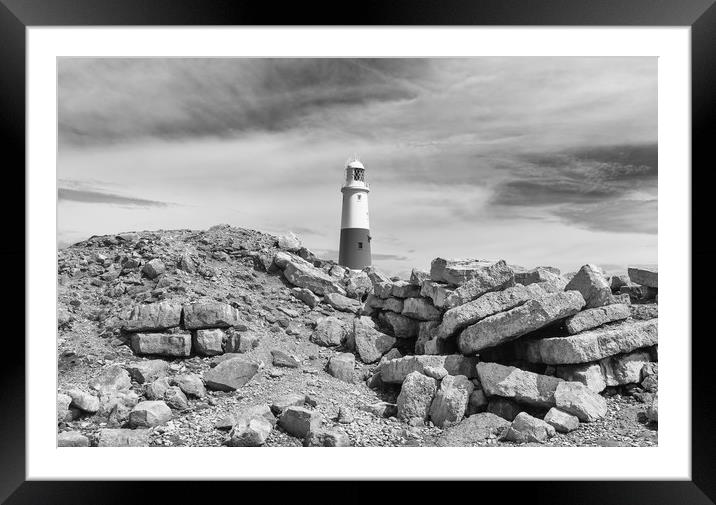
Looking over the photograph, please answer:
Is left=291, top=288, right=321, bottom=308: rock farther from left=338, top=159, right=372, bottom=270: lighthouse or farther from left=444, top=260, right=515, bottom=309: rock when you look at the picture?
left=338, top=159, right=372, bottom=270: lighthouse

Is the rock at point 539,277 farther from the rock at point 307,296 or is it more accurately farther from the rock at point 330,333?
the rock at point 307,296

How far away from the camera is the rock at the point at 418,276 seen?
33.7 ft

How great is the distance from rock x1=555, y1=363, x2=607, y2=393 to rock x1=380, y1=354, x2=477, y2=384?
4.50 feet

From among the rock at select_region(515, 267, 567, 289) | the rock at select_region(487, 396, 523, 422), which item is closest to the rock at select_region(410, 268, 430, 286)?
the rock at select_region(515, 267, 567, 289)

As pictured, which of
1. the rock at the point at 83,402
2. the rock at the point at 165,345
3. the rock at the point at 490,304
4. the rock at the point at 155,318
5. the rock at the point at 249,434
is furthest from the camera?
the rock at the point at 155,318

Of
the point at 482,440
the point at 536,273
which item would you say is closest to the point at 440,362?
the point at 482,440

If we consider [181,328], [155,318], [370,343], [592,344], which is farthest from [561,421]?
[155,318]

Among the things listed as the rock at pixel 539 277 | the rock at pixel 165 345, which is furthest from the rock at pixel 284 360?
the rock at pixel 539 277

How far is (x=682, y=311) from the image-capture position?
5133mm

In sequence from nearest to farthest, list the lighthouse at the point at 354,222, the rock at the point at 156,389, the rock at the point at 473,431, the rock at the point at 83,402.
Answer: the rock at the point at 473,431 → the rock at the point at 83,402 → the rock at the point at 156,389 → the lighthouse at the point at 354,222

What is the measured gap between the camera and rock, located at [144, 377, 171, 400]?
313 inches

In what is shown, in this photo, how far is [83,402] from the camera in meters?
7.51

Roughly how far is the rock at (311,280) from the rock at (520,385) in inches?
239

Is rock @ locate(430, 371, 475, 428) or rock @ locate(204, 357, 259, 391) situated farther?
rock @ locate(204, 357, 259, 391)
